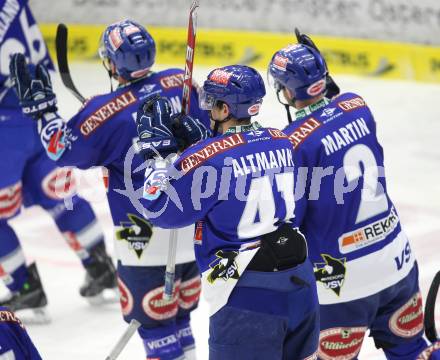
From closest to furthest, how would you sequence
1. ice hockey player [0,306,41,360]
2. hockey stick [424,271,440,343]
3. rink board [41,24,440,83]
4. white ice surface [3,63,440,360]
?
ice hockey player [0,306,41,360]
hockey stick [424,271,440,343]
white ice surface [3,63,440,360]
rink board [41,24,440,83]

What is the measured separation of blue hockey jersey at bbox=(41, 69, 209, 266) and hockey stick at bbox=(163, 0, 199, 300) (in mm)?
242

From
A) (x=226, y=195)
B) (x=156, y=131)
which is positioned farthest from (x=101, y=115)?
(x=226, y=195)

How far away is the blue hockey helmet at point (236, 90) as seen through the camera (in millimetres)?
3555

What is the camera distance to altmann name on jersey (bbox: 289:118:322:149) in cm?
380

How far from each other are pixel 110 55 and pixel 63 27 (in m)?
0.32

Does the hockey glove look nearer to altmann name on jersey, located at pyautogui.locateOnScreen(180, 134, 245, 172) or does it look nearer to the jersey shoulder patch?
the jersey shoulder patch

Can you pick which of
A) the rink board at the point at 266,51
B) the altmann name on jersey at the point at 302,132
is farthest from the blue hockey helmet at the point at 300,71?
the rink board at the point at 266,51

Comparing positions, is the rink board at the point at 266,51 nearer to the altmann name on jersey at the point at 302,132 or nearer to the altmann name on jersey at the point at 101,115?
the altmann name on jersey at the point at 101,115

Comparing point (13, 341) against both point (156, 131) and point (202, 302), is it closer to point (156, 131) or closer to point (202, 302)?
point (156, 131)

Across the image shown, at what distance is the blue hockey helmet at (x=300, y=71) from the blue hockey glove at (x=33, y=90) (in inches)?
42.2

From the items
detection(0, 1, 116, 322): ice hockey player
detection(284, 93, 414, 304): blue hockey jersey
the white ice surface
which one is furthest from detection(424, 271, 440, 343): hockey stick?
detection(0, 1, 116, 322): ice hockey player

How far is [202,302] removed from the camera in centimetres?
573

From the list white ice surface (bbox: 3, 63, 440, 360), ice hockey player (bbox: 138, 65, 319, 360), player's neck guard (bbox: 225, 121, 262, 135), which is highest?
player's neck guard (bbox: 225, 121, 262, 135)

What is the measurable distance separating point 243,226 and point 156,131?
489mm
